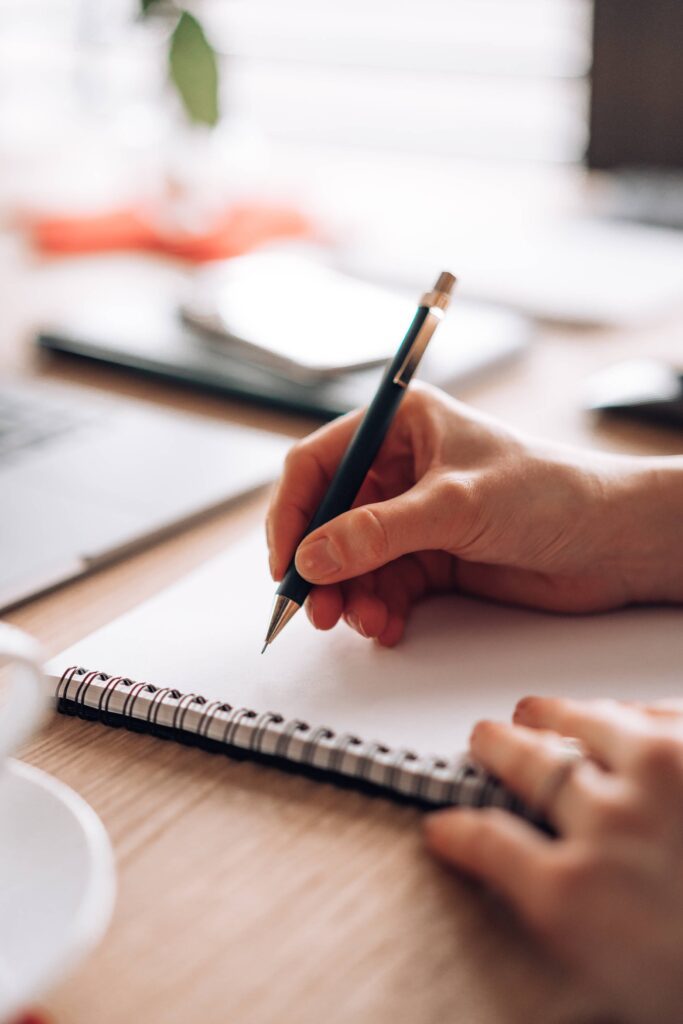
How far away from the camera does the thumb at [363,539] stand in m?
0.52

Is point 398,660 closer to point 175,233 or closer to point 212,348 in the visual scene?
point 212,348

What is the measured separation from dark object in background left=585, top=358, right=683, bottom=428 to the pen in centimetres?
34

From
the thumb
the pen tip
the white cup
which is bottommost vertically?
the thumb

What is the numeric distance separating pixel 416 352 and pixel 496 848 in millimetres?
292

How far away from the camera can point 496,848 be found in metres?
0.38

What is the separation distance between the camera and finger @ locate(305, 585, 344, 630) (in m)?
0.55

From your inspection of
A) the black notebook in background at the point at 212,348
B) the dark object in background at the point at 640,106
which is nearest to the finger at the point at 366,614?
the black notebook in background at the point at 212,348

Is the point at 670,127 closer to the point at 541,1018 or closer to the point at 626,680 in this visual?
the point at 626,680

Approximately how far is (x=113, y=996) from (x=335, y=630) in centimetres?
24

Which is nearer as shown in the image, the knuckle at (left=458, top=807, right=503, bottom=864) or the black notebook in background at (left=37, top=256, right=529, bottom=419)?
the knuckle at (left=458, top=807, right=503, bottom=864)

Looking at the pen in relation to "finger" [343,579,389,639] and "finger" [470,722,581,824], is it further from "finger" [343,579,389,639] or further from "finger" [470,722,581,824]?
"finger" [470,722,581,824]

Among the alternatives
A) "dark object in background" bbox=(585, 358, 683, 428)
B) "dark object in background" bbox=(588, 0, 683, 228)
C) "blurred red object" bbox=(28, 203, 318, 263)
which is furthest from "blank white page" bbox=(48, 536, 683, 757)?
"dark object in background" bbox=(588, 0, 683, 228)

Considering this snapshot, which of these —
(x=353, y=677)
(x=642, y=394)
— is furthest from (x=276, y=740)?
(x=642, y=394)

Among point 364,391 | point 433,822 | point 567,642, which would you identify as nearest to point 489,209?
point 364,391
